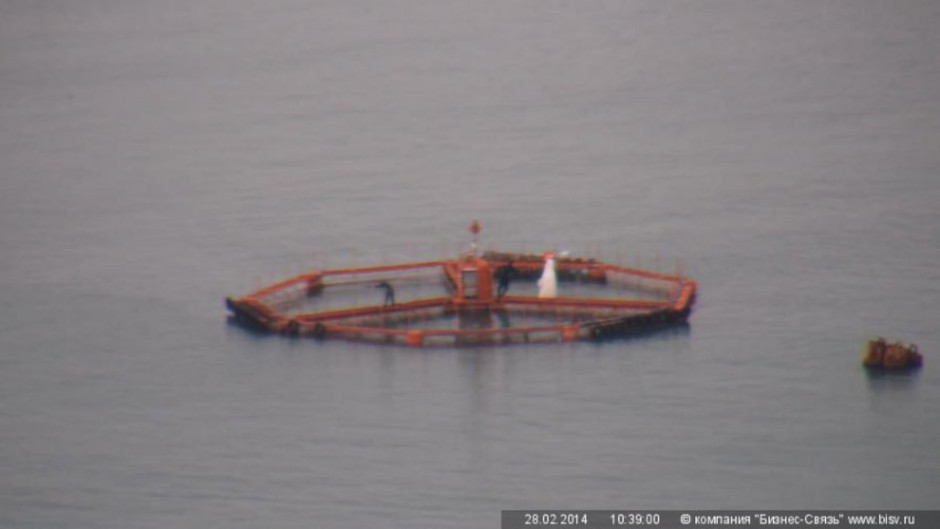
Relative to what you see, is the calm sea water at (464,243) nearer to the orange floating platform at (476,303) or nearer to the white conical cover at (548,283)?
the orange floating platform at (476,303)

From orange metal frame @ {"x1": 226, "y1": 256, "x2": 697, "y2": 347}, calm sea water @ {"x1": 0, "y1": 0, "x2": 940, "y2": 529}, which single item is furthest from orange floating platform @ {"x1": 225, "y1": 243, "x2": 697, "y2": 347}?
calm sea water @ {"x1": 0, "y1": 0, "x2": 940, "y2": 529}

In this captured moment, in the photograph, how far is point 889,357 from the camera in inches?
3366

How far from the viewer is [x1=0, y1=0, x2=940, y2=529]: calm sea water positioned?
79.6 meters

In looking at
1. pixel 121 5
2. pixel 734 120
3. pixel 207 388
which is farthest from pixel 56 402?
pixel 121 5

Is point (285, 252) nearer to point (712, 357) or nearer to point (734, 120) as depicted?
point (712, 357)

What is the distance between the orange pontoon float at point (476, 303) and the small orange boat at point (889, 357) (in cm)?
616

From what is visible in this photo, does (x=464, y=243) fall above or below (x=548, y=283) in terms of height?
above

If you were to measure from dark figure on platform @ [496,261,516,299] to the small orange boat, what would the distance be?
37.0 feet
